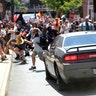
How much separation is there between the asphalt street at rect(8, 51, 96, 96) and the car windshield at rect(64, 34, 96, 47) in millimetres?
1148

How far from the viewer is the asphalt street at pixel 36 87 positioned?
11.5m

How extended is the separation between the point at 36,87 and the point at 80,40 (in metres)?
1.85

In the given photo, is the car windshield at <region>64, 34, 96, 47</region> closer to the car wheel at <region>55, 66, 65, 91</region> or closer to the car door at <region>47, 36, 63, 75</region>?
the car door at <region>47, 36, 63, 75</region>

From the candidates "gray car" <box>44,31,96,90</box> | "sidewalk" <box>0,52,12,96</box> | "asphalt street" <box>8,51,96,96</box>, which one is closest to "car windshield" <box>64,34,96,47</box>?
"gray car" <box>44,31,96,90</box>

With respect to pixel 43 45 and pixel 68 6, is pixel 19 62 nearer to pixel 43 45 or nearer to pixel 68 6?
pixel 43 45

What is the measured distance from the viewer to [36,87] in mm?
12805

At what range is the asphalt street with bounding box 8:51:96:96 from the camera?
1149 centimetres

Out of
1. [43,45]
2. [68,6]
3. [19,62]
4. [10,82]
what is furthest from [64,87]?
[68,6]

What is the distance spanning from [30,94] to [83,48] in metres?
1.74

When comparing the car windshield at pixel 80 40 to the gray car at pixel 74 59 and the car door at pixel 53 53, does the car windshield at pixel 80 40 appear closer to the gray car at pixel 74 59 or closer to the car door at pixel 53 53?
the gray car at pixel 74 59

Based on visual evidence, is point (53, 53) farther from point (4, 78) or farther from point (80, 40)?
point (4, 78)

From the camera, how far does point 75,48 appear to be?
1127 centimetres

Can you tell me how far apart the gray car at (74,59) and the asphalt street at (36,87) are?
1.14 ft

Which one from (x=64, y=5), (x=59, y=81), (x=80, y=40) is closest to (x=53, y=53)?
(x=80, y=40)
